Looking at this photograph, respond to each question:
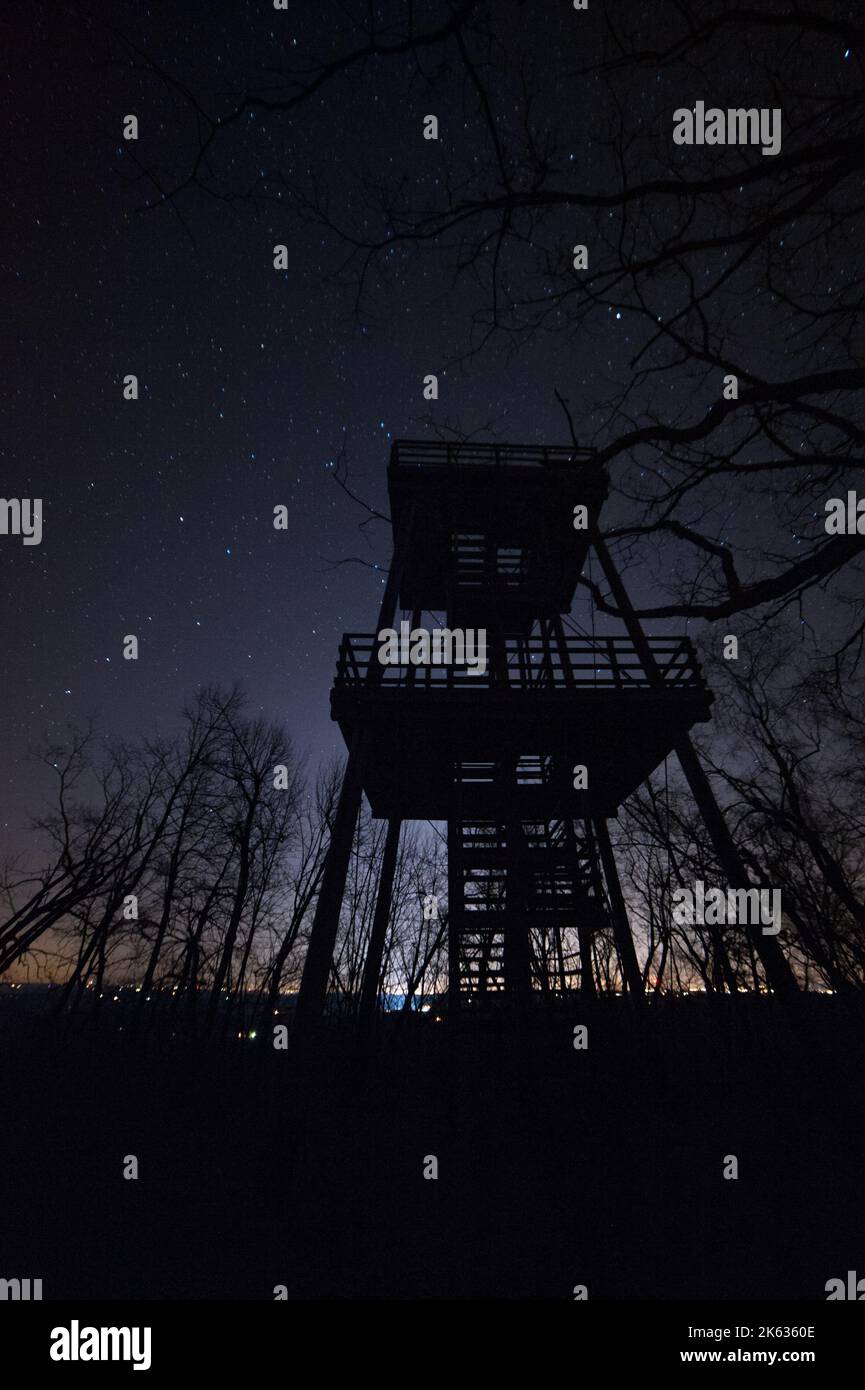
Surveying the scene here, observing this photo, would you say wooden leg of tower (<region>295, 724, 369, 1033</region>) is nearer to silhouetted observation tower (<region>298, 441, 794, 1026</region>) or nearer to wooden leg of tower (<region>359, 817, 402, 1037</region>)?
silhouetted observation tower (<region>298, 441, 794, 1026</region>)

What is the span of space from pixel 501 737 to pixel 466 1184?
5520 millimetres

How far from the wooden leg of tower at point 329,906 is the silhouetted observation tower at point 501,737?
0.07 ft

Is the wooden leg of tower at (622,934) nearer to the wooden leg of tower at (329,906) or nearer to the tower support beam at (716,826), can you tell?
the tower support beam at (716,826)

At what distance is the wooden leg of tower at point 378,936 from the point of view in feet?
29.2

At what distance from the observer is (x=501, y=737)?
9297mm

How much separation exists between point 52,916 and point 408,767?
27.2ft

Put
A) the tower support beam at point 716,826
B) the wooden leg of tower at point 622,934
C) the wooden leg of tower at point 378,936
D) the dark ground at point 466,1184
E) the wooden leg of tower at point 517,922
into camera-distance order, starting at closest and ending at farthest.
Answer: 1. the dark ground at point 466,1184
2. the tower support beam at point 716,826
3. the wooden leg of tower at point 517,922
4. the wooden leg of tower at point 378,936
5. the wooden leg of tower at point 622,934

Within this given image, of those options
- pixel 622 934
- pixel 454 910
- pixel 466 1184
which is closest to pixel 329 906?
pixel 454 910

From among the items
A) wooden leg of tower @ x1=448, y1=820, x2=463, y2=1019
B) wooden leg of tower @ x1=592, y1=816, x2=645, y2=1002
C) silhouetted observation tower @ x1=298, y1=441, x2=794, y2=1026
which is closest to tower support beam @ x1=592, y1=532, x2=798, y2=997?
silhouetted observation tower @ x1=298, y1=441, x2=794, y2=1026

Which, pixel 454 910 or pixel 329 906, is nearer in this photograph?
pixel 329 906

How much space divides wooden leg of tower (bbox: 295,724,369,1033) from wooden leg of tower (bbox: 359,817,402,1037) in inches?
87.4

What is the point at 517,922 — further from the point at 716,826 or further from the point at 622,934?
the point at 716,826

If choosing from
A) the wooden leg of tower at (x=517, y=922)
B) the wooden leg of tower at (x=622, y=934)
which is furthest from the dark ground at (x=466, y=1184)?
the wooden leg of tower at (x=622, y=934)
